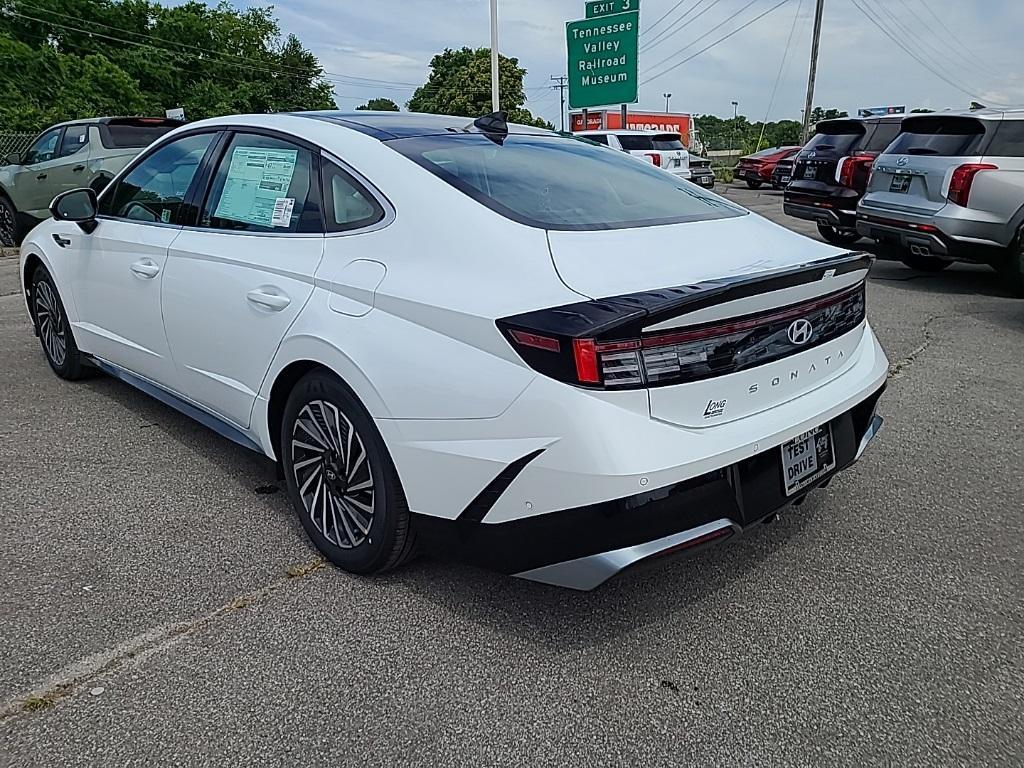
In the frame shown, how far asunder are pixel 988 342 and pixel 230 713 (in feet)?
20.0

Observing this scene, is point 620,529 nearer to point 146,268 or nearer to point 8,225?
point 146,268

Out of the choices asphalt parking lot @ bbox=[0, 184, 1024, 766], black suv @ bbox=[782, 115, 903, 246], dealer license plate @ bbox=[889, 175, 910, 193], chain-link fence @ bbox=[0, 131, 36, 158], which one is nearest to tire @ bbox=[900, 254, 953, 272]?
black suv @ bbox=[782, 115, 903, 246]

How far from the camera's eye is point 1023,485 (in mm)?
3648

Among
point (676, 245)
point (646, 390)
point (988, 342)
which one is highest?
point (676, 245)

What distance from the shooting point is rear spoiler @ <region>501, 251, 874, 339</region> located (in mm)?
2066

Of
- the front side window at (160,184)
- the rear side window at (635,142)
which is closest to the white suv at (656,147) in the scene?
the rear side window at (635,142)

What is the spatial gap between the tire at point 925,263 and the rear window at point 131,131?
9413 millimetres

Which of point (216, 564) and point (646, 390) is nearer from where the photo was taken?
point (646, 390)

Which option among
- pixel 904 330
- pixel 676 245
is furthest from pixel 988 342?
pixel 676 245

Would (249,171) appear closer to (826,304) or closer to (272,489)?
(272,489)

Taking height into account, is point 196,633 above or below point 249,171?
below

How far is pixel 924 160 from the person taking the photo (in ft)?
26.2

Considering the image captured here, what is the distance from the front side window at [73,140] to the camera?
10802 millimetres

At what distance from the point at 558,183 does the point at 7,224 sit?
11.6 metres
